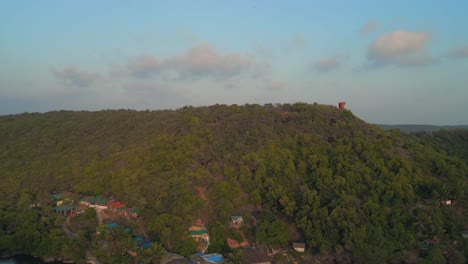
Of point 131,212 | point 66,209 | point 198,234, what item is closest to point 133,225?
point 131,212

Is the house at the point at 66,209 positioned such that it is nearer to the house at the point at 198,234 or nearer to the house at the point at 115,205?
the house at the point at 115,205

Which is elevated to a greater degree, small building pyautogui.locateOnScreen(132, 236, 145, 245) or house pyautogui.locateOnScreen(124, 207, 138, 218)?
house pyautogui.locateOnScreen(124, 207, 138, 218)

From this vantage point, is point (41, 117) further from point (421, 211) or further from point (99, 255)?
point (421, 211)

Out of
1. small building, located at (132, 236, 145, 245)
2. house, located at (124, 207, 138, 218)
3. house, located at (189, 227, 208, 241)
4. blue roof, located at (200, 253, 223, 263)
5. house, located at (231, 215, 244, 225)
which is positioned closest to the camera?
blue roof, located at (200, 253, 223, 263)

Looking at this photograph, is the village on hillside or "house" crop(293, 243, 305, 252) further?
"house" crop(293, 243, 305, 252)

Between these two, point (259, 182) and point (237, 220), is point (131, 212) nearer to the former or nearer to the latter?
point (237, 220)

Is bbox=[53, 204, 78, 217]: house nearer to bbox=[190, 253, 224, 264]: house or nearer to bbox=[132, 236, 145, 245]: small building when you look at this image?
bbox=[132, 236, 145, 245]: small building

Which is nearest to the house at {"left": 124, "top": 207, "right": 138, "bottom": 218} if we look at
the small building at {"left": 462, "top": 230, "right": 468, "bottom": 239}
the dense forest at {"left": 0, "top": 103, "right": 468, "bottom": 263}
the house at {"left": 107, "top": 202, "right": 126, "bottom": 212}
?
the dense forest at {"left": 0, "top": 103, "right": 468, "bottom": 263}
